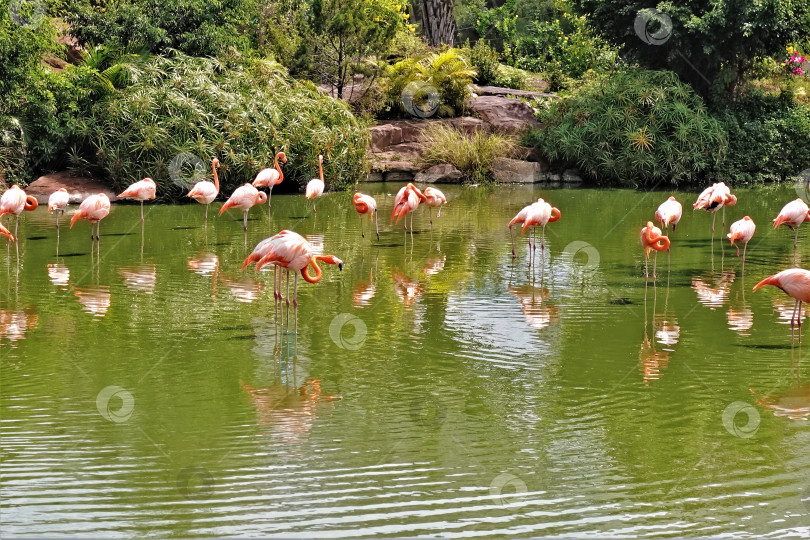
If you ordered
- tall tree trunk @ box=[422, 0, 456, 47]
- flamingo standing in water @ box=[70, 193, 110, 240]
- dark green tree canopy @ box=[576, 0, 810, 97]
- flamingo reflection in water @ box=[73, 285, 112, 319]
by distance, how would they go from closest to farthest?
1. flamingo reflection in water @ box=[73, 285, 112, 319]
2. flamingo standing in water @ box=[70, 193, 110, 240]
3. dark green tree canopy @ box=[576, 0, 810, 97]
4. tall tree trunk @ box=[422, 0, 456, 47]

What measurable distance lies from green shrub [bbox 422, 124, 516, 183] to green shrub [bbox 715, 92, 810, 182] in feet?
14.7

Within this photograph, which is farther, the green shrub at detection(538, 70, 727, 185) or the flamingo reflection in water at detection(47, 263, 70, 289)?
the green shrub at detection(538, 70, 727, 185)

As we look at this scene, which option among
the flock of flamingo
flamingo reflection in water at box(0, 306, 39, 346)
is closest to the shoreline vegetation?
the flock of flamingo

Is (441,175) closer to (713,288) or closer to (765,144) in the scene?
(765,144)

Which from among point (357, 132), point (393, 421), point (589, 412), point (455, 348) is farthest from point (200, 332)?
point (357, 132)

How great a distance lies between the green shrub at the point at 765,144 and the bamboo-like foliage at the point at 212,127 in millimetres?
7851

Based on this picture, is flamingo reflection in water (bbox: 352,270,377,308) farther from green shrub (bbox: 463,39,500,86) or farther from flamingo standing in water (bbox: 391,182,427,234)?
green shrub (bbox: 463,39,500,86)
